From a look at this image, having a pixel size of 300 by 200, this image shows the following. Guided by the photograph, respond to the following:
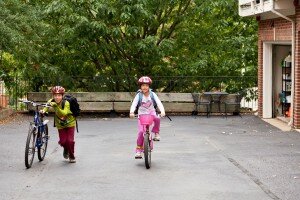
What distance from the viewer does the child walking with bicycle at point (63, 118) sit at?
11.6 metres

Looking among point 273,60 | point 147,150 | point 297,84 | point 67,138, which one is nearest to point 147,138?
point 147,150

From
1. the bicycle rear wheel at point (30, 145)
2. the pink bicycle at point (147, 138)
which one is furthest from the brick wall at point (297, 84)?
the bicycle rear wheel at point (30, 145)

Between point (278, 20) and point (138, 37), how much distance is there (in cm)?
613

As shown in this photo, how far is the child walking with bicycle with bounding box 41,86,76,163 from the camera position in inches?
456

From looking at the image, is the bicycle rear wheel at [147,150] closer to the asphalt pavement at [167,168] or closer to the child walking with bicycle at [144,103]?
the asphalt pavement at [167,168]

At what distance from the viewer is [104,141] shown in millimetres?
15453

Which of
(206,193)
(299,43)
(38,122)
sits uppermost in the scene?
(299,43)

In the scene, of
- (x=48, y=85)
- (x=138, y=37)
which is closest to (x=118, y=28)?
(x=138, y=37)

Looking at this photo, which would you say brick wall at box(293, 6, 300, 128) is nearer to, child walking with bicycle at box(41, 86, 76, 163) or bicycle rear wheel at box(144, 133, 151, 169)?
bicycle rear wheel at box(144, 133, 151, 169)

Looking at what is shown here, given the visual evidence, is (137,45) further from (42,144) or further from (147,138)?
(147,138)

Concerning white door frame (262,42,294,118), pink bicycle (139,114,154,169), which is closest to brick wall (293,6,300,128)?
white door frame (262,42,294,118)

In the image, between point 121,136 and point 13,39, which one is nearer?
point 121,136

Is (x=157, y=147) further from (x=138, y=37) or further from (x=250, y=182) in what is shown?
(x=138, y=37)

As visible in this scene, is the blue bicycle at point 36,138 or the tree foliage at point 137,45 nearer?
the blue bicycle at point 36,138
